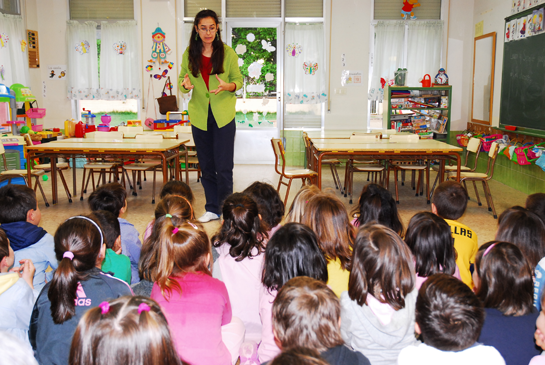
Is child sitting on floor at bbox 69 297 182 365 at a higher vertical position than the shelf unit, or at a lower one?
lower

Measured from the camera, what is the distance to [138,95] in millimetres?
8180

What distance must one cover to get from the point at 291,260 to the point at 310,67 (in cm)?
680

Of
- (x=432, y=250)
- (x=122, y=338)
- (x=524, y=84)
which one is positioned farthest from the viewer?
(x=524, y=84)

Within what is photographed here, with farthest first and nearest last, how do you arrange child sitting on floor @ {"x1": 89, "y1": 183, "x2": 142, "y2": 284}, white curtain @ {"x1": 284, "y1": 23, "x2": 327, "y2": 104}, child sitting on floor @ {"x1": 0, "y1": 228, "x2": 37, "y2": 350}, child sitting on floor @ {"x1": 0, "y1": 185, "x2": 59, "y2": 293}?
white curtain @ {"x1": 284, "y1": 23, "x2": 327, "y2": 104}, child sitting on floor @ {"x1": 89, "y1": 183, "x2": 142, "y2": 284}, child sitting on floor @ {"x1": 0, "y1": 185, "x2": 59, "y2": 293}, child sitting on floor @ {"x1": 0, "y1": 228, "x2": 37, "y2": 350}

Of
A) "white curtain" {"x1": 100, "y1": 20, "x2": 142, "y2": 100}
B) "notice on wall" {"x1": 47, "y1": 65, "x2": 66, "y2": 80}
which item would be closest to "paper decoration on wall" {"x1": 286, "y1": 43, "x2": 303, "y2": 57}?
"white curtain" {"x1": 100, "y1": 20, "x2": 142, "y2": 100}

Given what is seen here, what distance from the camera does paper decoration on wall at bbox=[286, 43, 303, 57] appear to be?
8016 millimetres

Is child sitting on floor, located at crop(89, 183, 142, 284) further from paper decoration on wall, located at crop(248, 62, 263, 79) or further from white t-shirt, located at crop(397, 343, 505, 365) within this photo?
paper decoration on wall, located at crop(248, 62, 263, 79)

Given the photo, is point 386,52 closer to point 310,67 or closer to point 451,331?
point 310,67

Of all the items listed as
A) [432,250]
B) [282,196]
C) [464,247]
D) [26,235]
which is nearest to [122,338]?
[432,250]

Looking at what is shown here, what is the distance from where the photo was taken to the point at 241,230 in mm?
2117

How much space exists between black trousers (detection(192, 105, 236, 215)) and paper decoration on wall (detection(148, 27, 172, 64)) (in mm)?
4413

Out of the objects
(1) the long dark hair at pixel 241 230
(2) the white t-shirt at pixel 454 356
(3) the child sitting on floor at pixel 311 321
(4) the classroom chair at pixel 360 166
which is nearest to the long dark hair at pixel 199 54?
(1) the long dark hair at pixel 241 230

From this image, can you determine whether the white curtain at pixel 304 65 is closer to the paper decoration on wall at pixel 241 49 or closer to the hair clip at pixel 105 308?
the paper decoration on wall at pixel 241 49

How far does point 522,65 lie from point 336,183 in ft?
9.00
